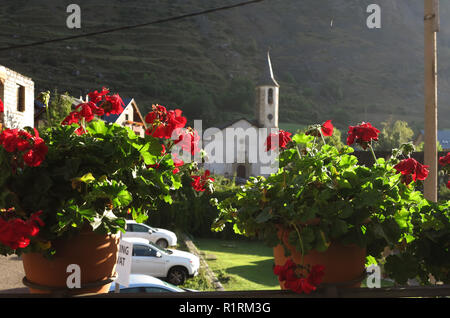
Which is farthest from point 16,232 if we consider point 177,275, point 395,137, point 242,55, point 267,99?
point 242,55

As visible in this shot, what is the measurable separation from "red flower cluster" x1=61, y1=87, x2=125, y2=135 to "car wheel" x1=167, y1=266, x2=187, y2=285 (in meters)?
11.5

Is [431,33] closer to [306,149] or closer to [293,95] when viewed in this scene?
[306,149]

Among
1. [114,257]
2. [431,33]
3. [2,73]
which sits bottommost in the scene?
[114,257]

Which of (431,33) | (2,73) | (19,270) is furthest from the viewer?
(2,73)

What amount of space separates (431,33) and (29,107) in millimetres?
17765

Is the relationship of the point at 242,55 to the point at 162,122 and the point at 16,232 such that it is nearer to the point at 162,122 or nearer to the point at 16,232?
the point at 162,122

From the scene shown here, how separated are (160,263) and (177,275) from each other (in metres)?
0.69

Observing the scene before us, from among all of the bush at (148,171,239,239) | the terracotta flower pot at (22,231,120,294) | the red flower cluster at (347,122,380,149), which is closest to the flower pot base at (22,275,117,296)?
the terracotta flower pot at (22,231,120,294)

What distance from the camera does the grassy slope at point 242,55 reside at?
102 m

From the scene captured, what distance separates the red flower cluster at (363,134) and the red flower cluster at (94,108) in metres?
1.16

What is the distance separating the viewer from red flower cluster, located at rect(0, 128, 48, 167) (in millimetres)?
1562

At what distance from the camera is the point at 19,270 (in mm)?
12797

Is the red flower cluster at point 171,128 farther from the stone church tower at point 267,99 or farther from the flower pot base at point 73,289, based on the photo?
the stone church tower at point 267,99
